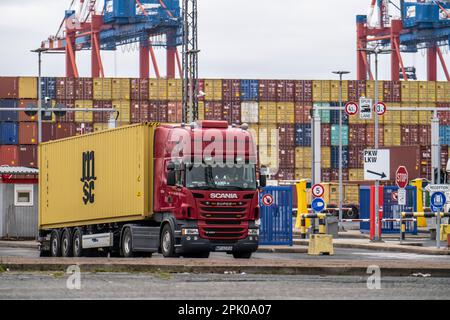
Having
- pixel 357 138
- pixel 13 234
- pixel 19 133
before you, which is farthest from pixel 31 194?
pixel 357 138

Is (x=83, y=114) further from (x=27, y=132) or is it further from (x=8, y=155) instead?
(x=8, y=155)

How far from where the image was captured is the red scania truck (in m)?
30.5

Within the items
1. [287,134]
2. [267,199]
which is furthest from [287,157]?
[267,199]

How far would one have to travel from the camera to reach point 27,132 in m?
96.2

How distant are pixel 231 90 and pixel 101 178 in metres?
66.8

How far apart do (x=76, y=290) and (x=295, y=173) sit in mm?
83626

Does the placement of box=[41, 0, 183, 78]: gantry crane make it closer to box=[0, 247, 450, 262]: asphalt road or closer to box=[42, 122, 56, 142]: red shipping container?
box=[42, 122, 56, 142]: red shipping container

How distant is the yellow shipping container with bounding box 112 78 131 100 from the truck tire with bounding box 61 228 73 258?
206 feet

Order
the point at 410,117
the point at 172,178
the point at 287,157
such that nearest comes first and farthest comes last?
the point at 172,178 < the point at 287,157 < the point at 410,117

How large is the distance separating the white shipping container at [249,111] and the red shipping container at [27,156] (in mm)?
15865

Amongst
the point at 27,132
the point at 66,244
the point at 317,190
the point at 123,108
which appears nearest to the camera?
the point at 66,244

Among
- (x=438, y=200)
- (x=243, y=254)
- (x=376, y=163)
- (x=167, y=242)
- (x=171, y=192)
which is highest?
(x=376, y=163)

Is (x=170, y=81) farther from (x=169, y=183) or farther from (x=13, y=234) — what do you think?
(x=169, y=183)
